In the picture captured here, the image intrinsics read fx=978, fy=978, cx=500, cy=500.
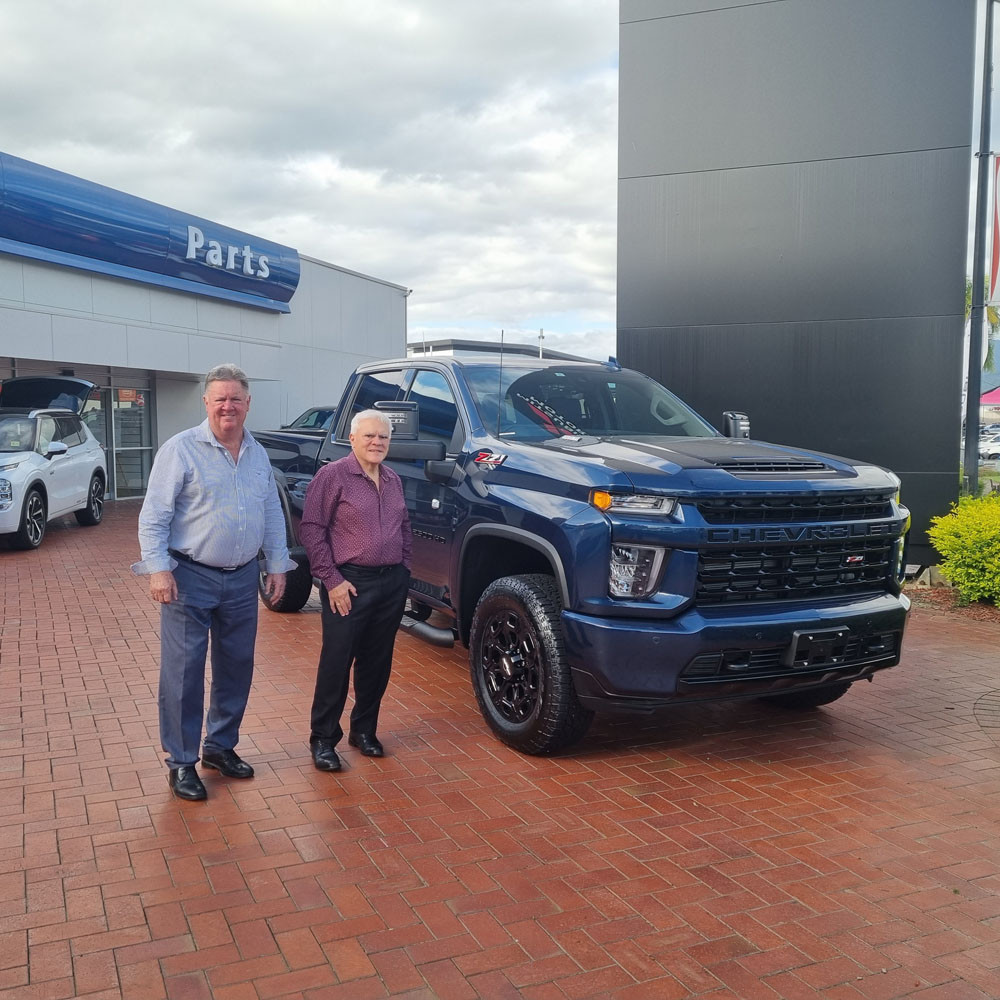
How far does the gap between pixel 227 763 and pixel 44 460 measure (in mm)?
9372

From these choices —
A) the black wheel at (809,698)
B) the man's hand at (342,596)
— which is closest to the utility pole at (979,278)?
the black wheel at (809,698)

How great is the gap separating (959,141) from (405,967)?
9.77 meters

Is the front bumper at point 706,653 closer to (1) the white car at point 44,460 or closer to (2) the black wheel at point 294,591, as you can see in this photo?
(2) the black wheel at point 294,591

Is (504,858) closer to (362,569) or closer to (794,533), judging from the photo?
(362,569)

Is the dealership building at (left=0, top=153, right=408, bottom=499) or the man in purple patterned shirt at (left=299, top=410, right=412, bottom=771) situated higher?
the dealership building at (left=0, top=153, right=408, bottom=499)

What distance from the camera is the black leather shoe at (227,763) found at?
181 inches

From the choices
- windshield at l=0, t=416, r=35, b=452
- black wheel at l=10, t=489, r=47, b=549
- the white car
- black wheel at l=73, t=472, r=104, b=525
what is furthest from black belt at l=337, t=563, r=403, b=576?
black wheel at l=73, t=472, r=104, b=525

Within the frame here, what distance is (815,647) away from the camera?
4441 mm

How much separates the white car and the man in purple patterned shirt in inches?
338

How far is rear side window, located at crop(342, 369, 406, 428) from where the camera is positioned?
650 centimetres

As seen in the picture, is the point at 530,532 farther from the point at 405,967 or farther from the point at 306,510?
the point at 405,967

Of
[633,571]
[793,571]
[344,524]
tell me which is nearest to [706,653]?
[633,571]

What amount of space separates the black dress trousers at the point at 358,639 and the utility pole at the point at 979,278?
7300 millimetres

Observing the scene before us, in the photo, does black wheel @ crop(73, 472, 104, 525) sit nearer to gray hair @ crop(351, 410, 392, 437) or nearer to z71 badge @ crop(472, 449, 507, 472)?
z71 badge @ crop(472, 449, 507, 472)
